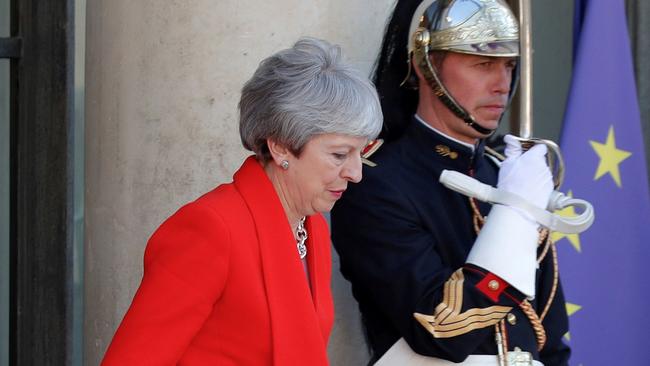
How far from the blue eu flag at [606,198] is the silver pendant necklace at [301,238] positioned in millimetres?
1415

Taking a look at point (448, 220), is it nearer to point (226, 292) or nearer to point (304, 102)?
point (304, 102)

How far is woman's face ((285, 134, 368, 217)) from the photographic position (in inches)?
112

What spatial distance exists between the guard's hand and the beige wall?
0.62 meters

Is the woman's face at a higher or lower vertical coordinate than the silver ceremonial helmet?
lower

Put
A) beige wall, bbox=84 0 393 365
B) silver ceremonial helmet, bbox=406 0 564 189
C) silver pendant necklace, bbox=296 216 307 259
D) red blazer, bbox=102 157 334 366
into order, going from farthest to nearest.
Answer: beige wall, bbox=84 0 393 365 < silver ceremonial helmet, bbox=406 0 564 189 < silver pendant necklace, bbox=296 216 307 259 < red blazer, bbox=102 157 334 366

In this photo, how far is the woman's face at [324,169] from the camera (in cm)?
285

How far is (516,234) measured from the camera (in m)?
3.11

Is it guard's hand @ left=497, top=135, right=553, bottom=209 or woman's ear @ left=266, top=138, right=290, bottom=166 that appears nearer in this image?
woman's ear @ left=266, top=138, right=290, bottom=166

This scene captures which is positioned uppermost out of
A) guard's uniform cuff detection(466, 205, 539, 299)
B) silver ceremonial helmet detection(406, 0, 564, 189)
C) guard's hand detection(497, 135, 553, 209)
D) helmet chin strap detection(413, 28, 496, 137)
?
silver ceremonial helmet detection(406, 0, 564, 189)

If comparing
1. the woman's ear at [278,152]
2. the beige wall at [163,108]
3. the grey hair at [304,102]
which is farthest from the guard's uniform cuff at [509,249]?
the beige wall at [163,108]

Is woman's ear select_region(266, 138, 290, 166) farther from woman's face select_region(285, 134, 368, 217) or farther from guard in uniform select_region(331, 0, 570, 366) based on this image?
guard in uniform select_region(331, 0, 570, 366)

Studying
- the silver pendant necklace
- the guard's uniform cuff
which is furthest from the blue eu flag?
the silver pendant necklace

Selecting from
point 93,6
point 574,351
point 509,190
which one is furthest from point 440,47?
point 574,351

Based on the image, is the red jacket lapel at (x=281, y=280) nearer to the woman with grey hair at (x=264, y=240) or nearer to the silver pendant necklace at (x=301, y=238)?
the woman with grey hair at (x=264, y=240)
